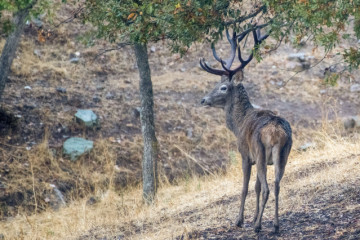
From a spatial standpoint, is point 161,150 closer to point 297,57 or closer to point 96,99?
point 96,99

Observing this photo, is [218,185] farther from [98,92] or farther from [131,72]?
[131,72]

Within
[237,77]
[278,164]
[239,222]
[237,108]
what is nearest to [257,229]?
[239,222]

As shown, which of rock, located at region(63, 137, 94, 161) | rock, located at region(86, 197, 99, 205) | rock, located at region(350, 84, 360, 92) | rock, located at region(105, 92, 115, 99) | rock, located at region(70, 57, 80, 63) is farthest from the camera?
rock, located at region(350, 84, 360, 92)

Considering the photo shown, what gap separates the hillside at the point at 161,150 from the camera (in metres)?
9.05

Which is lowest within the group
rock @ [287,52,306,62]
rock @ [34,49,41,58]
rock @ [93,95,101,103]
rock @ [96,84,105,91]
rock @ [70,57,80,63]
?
rock @ [93,95,101,103]

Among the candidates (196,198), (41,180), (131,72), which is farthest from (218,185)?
(131,72)

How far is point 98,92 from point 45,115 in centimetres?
225

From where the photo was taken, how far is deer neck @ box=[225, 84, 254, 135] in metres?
8.89

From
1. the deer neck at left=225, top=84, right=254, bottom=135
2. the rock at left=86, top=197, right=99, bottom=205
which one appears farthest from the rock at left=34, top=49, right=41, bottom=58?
the deer neck at left=225, top=84, right=254, bottom=135

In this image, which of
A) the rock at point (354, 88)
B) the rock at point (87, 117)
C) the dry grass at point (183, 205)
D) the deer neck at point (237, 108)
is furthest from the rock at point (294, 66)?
the deer neck at point (237, 108)

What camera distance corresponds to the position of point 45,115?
50.6 ft

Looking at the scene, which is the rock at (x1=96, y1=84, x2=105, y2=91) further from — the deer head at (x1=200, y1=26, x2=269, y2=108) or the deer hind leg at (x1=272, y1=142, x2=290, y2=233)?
the deer hind leg at (x1=272, y1=142, x2=290, y2=233)

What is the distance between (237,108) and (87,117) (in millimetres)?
7355

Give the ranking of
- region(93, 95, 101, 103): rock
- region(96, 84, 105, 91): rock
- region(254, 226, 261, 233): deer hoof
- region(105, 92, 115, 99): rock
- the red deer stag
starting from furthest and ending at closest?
region(96, 84, 105, 91): rock < region(105, 92, 115, 99): rock < region(93, 95, 101, 103): rock < region(254, 226, 261, 233): deer hoof < the red deer stag
